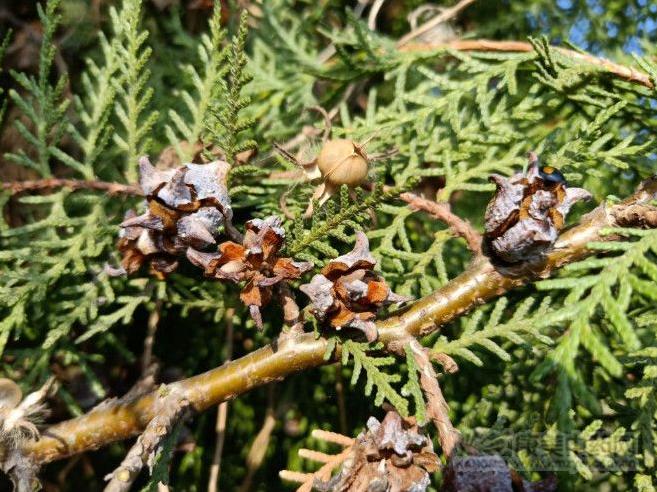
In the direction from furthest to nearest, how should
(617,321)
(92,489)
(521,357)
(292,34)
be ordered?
(292,34) < (92,489) < (521,357) < (617,321)

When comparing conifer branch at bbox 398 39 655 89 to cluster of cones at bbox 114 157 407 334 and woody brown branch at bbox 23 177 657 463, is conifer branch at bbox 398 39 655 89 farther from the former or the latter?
cluster of cones at bbox 114 157 407 334

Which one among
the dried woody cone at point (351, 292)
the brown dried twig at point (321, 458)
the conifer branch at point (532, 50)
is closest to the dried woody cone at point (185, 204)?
the dried woody cone at point (351, 292)

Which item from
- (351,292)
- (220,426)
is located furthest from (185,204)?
(220,426)

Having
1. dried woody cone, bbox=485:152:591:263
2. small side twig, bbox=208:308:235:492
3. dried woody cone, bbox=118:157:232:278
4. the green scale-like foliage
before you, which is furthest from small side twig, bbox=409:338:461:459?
small side twig, bbox=208:308:235:492

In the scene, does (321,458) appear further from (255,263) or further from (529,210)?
(529,210)

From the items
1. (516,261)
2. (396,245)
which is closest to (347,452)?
(516,261)

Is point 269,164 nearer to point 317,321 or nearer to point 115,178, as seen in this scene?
point 115,178

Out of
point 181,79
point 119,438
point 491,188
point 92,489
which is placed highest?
point 181,79
